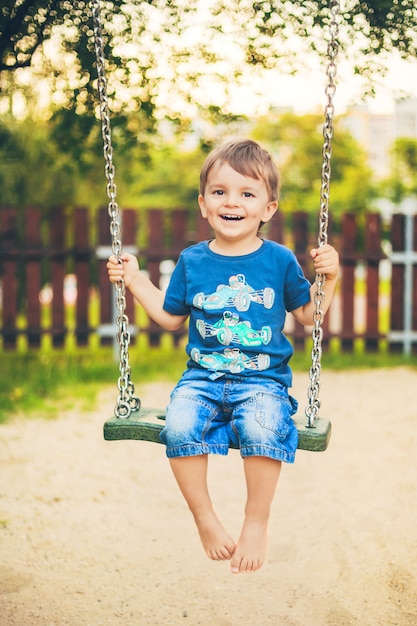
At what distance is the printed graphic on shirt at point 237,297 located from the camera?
8.89 feet

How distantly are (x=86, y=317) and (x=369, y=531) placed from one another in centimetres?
497

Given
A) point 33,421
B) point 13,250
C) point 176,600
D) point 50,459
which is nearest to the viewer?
point 176,600

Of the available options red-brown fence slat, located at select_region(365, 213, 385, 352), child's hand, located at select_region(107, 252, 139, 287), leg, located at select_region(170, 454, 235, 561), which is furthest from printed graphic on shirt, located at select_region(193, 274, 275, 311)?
red-brown fence slat, located at select_region(365, 213, 385, 352)

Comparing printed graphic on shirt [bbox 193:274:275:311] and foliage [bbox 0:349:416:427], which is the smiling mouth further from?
foliage [bbox 0:349:416:427]

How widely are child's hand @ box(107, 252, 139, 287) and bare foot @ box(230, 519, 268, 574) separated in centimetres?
100

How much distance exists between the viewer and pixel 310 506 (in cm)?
421

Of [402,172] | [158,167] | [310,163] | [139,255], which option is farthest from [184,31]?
[158,167]

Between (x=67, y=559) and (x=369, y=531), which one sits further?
(x=369, y=531)

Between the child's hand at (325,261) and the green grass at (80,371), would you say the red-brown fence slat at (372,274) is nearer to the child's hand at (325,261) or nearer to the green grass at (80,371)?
the green grass at (80,371)

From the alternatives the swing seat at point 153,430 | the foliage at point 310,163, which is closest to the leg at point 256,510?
the swing seat at point 153,430

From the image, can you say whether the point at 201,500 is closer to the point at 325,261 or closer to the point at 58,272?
the point at 325,261

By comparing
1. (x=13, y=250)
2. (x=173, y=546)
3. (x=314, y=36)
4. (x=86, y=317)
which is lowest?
(x=173, y=546)

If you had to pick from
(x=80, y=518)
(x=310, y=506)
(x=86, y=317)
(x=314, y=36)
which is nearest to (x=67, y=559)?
(x=80, y=518)

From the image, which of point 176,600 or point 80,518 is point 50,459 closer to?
point 80,518
